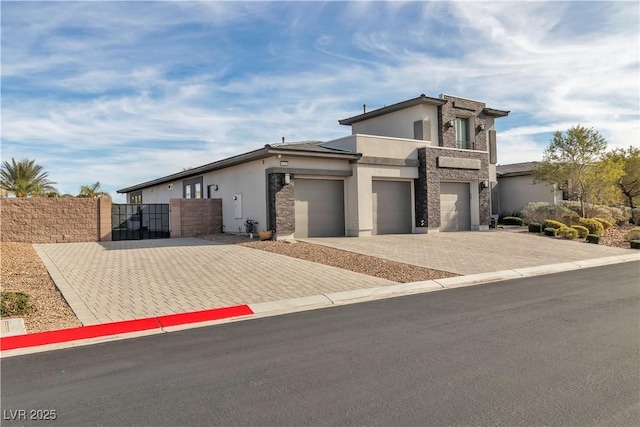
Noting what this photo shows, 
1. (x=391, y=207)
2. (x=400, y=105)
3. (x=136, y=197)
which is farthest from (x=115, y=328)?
(x=136, y=197)

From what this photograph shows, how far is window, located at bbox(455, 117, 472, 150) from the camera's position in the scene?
1050 inches

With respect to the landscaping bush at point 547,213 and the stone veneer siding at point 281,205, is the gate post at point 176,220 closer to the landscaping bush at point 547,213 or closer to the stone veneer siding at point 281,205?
the stone veneer siding at point 281,205

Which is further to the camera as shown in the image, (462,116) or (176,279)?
(462,116)

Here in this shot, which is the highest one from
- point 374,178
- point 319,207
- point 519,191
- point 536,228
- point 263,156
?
point 263,156

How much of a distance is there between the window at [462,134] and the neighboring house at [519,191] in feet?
22.2

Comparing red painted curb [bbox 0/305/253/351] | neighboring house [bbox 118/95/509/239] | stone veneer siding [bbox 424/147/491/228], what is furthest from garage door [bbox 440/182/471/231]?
red painted curb [bbox 0/305/253/351]

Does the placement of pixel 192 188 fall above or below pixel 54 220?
above

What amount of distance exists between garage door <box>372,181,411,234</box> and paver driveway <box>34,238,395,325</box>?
8162mm

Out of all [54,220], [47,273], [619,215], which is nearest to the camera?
[47,273]

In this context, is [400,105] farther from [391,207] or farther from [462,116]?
[391,207]

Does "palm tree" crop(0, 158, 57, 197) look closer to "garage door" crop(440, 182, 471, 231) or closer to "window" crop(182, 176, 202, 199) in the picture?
"window" crop(182, 176, 202, 199)

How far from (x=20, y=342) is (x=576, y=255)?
1816 cm

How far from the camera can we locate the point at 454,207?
24.8m

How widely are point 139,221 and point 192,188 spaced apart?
579cm
